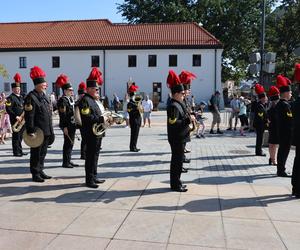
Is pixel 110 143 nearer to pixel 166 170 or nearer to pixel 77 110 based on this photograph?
pixel 166 170

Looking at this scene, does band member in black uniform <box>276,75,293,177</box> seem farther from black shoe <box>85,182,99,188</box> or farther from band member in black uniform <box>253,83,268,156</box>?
black shoe <box>85,182,99,188</box>

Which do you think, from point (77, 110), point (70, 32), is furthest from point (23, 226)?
point (70, 32)

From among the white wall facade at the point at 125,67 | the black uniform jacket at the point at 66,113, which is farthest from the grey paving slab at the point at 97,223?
the white wall facade at the point at 125,67

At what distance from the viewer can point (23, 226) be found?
196 inches

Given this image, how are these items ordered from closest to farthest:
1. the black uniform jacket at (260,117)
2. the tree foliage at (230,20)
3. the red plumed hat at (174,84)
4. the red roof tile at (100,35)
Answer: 1. the red plumed hat at (174,84)
2. the black uniform jacket at (260,117)
3. the red roof tile at (100,35)
4. the tree foliage at (230,20)

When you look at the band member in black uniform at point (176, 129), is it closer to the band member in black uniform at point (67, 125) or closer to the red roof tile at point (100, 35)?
the band member in black uniform at point (67, 125)

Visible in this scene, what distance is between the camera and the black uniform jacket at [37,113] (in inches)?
283

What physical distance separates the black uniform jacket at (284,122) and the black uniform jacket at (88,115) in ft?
12.0

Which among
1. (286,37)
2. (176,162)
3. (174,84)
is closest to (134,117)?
(174,84)

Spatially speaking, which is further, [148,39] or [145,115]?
[148,39]

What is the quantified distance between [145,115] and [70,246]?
15.9m

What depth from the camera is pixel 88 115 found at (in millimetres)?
6930

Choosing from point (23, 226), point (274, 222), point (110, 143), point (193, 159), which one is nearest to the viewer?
point (23, 226)

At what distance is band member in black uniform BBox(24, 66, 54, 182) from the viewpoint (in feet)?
23.6
